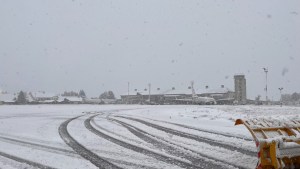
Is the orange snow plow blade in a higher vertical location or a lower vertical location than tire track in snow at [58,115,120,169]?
higher

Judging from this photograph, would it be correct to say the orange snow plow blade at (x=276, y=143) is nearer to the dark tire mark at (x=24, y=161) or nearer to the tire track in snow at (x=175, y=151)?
the tire track in snow at (x=175, y=151)

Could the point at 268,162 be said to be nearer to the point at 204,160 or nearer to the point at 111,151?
the point at 204,160

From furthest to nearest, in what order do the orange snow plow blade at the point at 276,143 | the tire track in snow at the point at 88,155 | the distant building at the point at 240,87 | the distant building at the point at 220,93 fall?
the distant building at the point at 220,93, the distant building at the point at 240,87, the tire track in snow at the point at 88,155, the orange snow plow blade at the point at 276,143

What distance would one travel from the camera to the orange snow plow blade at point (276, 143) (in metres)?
5.86

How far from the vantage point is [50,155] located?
9766mm

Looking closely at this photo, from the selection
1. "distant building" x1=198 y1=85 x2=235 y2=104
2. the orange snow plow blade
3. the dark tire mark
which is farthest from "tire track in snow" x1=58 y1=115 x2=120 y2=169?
"distant building" x1=198 y1=85 x2=235 y2=104

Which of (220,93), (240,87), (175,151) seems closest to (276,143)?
(175,151)

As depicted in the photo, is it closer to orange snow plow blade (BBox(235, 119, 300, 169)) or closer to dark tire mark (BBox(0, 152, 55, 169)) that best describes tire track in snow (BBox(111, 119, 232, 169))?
orange snow plow blade (BBox(235, 119, 300, 169))

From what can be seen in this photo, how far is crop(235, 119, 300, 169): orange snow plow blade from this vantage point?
586 cm

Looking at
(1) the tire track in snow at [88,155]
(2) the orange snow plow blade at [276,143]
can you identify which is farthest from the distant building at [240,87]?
(2) the orange snow plow blade at [276,143]

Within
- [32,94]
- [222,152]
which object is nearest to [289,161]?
[222,152]

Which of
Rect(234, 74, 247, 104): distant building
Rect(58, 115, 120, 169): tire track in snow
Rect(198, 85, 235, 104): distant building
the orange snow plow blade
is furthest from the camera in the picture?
Rect(198, 85, 235, 104): distant building

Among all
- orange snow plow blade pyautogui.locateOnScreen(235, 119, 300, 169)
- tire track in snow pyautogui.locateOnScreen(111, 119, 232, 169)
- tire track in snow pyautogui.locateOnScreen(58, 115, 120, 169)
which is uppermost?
orange snow plow blade pyautogui.locateOnScreen(235, 119, 300, 169)

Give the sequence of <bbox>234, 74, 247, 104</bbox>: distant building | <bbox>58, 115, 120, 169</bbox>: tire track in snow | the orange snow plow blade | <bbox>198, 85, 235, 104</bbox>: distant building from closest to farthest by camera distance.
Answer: the orange snow plow blade < <bbox>58, 115, 120, 169</bbox>: tire track in snow < <bbox>234, 74, 247, 104</bbox>: distant building < <bbox>198, 85, 235, 104</bbox>: distant building
